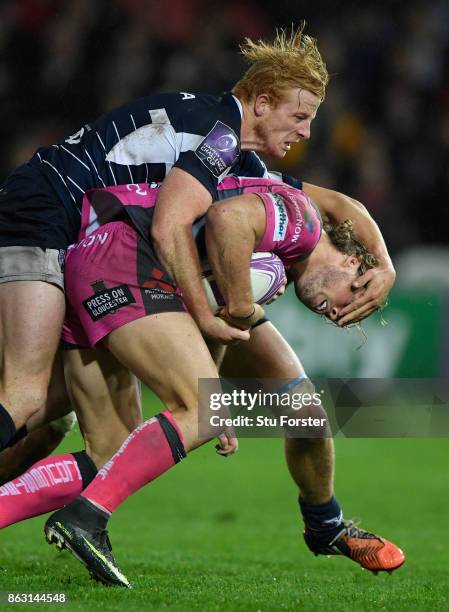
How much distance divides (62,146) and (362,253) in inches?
54.4

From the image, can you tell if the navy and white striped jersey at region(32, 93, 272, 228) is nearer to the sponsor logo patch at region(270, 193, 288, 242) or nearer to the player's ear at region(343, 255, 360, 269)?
the sponsor logo patch at region(270, 193, 288, 242)

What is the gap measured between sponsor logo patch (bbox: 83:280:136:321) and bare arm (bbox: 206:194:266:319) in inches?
13.9

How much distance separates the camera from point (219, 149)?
171 inches

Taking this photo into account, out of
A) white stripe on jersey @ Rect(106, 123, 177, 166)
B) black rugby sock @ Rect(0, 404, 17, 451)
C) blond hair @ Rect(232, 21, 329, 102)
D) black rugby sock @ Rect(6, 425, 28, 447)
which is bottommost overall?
black rugby sock @ Rect(6, 425, 28, 447)

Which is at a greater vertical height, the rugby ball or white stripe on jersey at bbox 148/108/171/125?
white stripe on jersey at bbox 148/108/171/125

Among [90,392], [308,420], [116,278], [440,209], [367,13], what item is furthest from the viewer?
[367,13]

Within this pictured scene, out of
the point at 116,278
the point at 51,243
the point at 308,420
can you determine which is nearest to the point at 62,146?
the point at 51,243

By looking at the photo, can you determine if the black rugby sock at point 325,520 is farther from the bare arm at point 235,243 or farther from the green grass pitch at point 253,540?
the bare arm at point 235,243

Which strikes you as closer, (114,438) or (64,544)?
(64,544)

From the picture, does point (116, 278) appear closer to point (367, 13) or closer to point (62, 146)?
point (62, 146)

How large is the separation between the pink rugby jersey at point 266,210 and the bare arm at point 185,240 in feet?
0.59

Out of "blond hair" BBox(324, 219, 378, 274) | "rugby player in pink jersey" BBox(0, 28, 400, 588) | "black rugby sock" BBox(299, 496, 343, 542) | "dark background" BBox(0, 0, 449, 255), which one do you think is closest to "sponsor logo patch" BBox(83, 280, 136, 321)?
"rugby player in pink jersey" BBox(0, 28, 400, 588)

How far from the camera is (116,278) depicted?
4270 millimetres

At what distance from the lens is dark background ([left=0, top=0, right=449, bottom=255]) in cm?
1217
